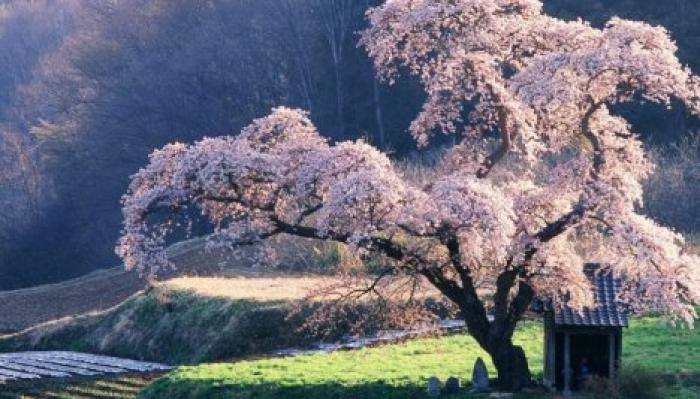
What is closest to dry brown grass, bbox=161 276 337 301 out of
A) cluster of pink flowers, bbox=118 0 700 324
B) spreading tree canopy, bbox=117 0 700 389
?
cluster of pink flowers, bbox=118 0 700 324

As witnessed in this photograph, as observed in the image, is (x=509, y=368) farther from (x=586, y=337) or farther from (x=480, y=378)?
(x=586, y=337)

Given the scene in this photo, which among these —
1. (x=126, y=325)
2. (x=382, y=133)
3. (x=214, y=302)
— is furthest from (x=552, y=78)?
(x=382, y=133)

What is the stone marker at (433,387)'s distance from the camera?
18766 mm

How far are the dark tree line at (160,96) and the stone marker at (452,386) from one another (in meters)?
35.2

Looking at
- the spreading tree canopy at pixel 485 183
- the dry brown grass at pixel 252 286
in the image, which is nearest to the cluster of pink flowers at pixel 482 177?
the spreading tree canopy at pixel 485 183

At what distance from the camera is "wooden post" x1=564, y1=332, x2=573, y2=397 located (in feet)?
60.4

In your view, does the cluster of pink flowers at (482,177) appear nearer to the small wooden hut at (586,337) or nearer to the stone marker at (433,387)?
the small wooden hut at (586,337)

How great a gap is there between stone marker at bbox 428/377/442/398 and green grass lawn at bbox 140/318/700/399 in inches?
6.5

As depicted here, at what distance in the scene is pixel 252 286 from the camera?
111ft

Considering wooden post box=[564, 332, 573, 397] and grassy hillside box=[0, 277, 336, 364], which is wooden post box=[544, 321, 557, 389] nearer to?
wooden post box=[564, 332, 573, 397]

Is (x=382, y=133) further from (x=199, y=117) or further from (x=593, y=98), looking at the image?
(x=593, y=98)

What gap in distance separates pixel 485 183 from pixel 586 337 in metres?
3.57

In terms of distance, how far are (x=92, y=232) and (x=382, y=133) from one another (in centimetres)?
1799

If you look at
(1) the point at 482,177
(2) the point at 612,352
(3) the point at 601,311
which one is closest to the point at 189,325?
(1) the point at 482,177
